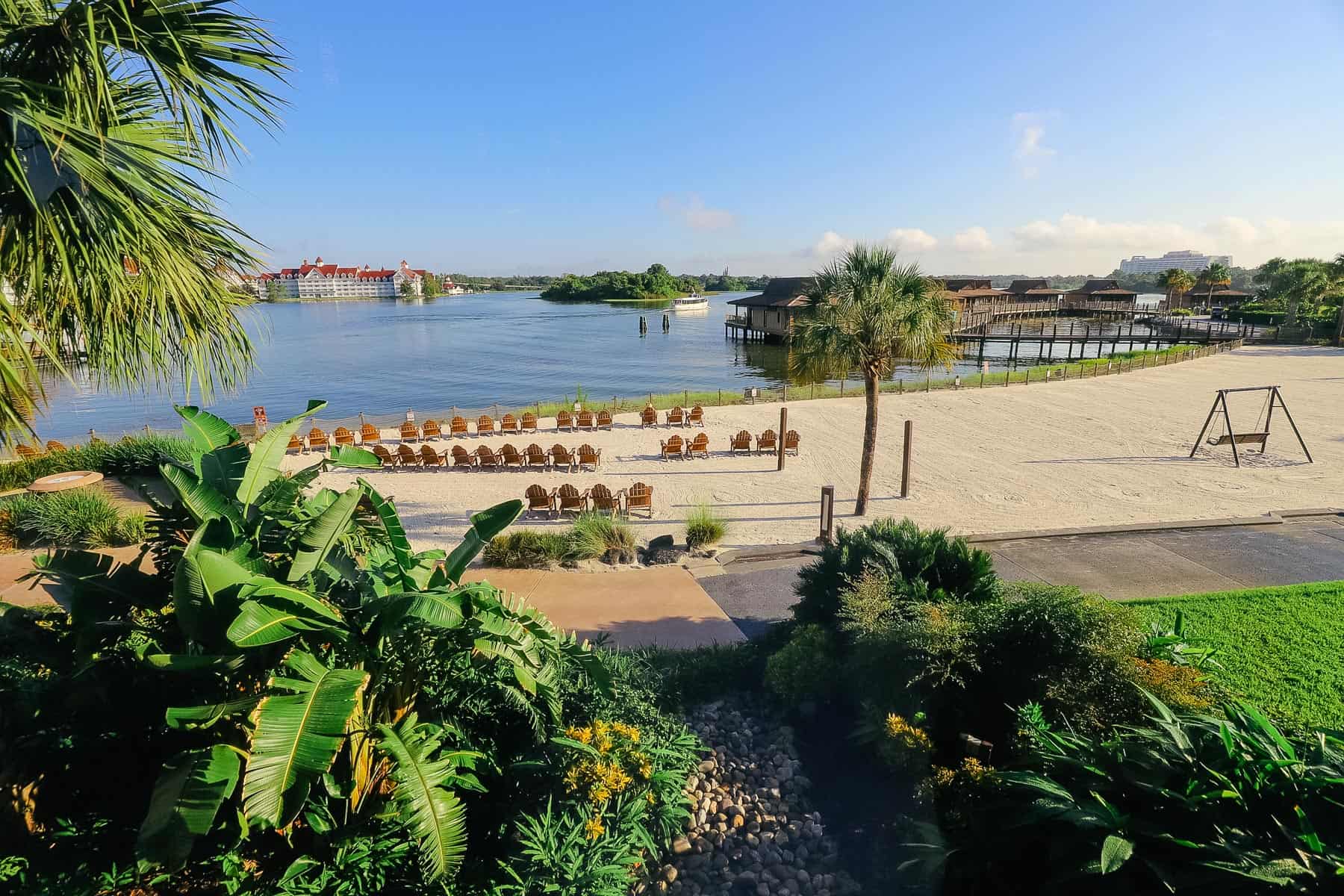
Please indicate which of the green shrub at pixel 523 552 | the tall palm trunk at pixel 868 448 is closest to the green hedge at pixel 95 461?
the green shrub at pixel 523 552

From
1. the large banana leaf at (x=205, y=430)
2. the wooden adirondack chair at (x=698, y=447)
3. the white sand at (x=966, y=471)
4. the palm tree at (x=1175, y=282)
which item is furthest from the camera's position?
the palm tree at (x=1175, y=282)

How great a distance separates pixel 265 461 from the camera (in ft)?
13.4

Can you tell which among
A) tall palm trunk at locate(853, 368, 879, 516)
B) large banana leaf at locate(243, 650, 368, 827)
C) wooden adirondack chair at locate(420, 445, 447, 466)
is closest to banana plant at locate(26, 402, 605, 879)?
large banana leaf at locate(243, 650, 368, 827)

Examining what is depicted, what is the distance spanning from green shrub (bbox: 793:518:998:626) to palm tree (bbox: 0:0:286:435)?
503cm

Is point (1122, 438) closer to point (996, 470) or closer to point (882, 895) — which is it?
point (996, 470)

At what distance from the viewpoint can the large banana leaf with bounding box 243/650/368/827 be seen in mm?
2703

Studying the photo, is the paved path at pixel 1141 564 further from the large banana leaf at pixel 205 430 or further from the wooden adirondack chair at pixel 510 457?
the wooden adirondack chair at pixel 510 457

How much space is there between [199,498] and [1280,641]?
9.38 m

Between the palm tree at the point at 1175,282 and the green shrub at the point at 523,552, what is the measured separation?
103411mm

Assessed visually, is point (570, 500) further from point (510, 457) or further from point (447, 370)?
point (447, 370)

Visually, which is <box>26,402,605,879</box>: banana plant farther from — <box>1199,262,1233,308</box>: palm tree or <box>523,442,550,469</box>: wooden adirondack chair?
<box>1199,262,1233,308</box>: palm tree

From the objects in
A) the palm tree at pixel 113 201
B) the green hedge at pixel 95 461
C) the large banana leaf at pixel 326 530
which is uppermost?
the palm tree at pixel 113 201

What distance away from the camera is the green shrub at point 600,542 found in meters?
9.94

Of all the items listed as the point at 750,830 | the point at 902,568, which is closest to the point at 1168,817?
the point at 750,830
